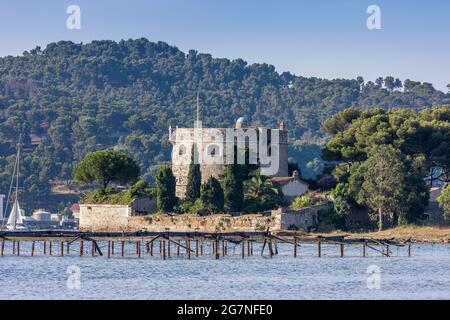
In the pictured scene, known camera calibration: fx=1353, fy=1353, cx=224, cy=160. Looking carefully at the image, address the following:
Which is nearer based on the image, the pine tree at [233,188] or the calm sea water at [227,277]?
the calm sea water at [227,277]

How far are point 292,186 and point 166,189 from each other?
10275mm

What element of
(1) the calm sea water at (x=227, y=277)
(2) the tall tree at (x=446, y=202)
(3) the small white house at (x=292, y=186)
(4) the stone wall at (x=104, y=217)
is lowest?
(1) the calm sea water at (x=227, y=277)

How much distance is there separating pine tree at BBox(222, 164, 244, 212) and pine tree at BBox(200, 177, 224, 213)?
1.53 ft

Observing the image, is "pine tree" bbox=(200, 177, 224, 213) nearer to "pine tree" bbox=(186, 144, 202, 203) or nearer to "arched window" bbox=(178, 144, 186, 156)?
"pine tree" bbox=(186, 144, 202, 203)

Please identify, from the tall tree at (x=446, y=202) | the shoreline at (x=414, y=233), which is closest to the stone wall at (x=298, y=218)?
the shoreline at (x=414, y=233)

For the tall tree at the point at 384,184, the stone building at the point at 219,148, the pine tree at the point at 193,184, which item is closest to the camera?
the tall tree at the point at 384,184

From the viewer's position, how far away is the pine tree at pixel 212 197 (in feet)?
331

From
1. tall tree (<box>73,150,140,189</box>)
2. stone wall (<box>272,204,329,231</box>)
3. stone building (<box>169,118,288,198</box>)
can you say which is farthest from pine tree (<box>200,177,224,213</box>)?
tall tree (<box>73,150,140,189</box>)

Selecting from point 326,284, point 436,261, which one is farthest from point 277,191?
point 326,284

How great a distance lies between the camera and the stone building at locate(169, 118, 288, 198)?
10656 centimetres

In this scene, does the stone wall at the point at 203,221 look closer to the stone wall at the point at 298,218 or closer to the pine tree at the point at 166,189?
the stone wall at the point at 298,218

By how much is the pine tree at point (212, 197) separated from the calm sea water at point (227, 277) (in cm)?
2012
